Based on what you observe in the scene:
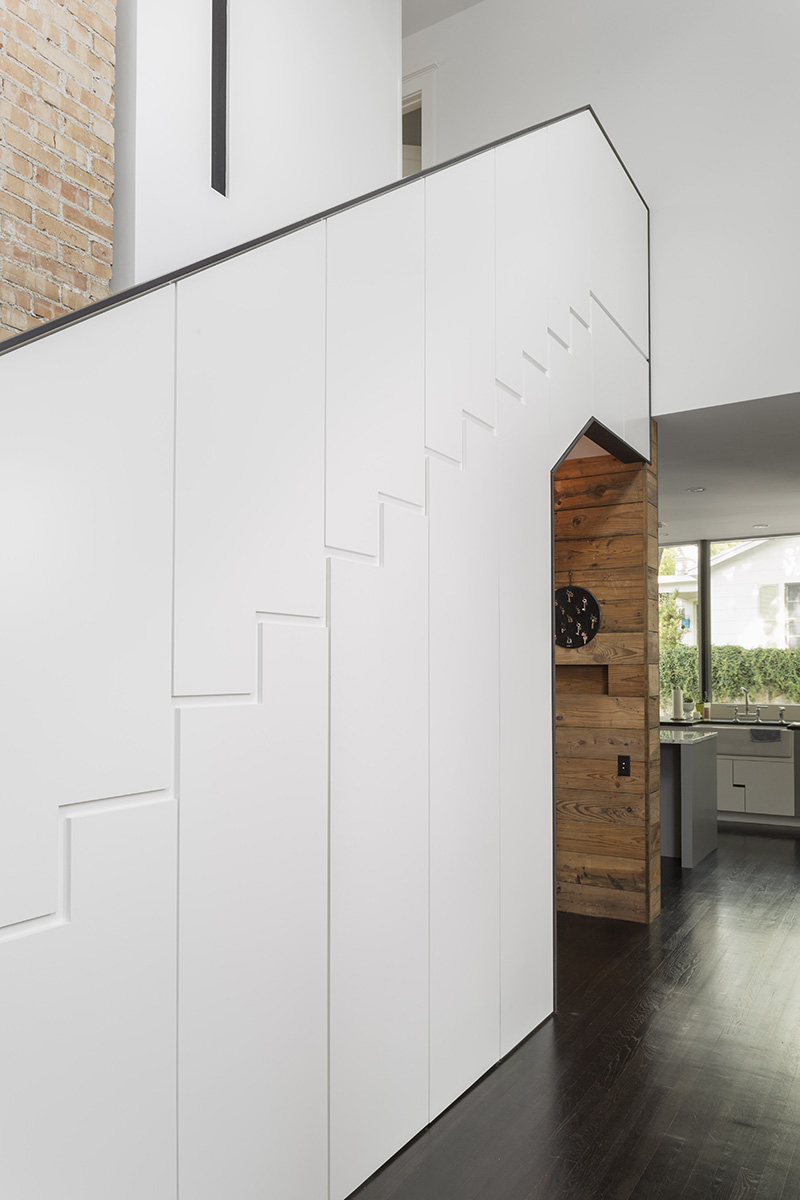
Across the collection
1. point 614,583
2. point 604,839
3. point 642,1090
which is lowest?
point 642,1090

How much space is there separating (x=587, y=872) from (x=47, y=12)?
4489mm

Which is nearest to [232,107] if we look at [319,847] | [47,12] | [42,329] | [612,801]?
[47,12]

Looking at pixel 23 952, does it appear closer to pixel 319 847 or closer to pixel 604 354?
pixel 319 847

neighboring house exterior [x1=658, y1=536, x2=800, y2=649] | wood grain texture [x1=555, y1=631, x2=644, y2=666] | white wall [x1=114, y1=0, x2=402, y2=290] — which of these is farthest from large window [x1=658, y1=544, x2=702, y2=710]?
white wall [x1=114, y1=0, x2=402, y2=290]

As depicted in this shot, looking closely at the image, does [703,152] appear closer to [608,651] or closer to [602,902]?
[608,651]

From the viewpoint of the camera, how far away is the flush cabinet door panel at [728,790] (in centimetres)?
766

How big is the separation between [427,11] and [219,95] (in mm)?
3222

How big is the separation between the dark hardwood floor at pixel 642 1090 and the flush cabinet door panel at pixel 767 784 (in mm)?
3219

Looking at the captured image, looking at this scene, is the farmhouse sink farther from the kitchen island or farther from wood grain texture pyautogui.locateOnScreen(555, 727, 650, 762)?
wood grain texture pyautogui.locateOnScreen(555, 727, 650, 762)

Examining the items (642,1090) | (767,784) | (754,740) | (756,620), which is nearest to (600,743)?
(642,1090)

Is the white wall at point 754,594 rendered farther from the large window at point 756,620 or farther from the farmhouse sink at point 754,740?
the farmhouse sink at point 754,740

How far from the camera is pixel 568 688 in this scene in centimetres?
490

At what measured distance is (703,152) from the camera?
462 cm

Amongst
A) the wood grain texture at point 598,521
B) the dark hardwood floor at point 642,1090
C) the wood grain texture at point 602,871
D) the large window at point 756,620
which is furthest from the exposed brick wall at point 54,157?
the large window at point 756,620
